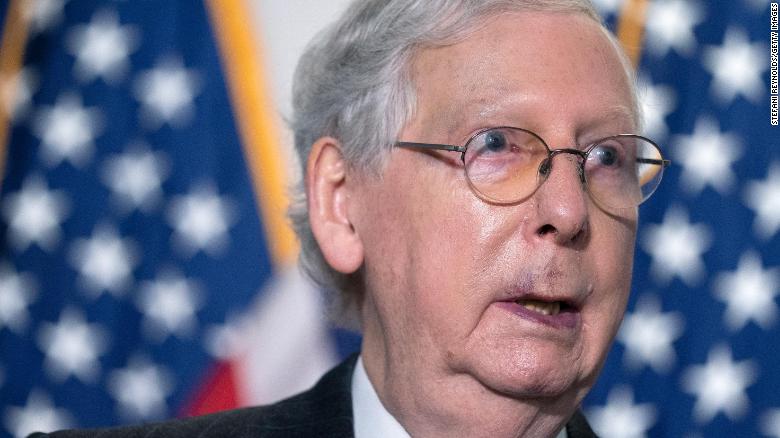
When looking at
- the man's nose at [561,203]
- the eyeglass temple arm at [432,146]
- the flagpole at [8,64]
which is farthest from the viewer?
the flagpole at [8,64]

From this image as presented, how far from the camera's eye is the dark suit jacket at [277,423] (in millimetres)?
2061

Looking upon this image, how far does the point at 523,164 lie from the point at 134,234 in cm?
190

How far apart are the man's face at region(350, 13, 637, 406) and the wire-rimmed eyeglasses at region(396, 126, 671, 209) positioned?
0.7 inches

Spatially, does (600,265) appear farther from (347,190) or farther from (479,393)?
(347,190)

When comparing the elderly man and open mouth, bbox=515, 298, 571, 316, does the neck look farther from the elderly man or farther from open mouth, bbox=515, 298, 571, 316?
open mouth, bbox=515, 298, 571, 316

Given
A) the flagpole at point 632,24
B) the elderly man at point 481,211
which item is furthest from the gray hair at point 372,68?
the flagpole at point 632,24

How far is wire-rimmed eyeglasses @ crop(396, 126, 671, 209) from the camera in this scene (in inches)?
70.5

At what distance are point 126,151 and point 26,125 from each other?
380 mm

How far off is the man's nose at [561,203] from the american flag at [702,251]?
1602 mm

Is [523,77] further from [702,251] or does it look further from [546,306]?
[702,251]

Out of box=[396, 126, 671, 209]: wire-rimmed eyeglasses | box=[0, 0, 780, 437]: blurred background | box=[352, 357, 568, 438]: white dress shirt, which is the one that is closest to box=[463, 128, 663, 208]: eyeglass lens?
box=[396, 126, 671, 209]: wire-rimmed eyeglasses

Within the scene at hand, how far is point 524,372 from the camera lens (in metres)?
1.73

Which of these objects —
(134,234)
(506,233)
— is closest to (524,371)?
(506,233)

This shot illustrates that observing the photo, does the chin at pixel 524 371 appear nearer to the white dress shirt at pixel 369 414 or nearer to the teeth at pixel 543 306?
the teeth at pixel 543 306
